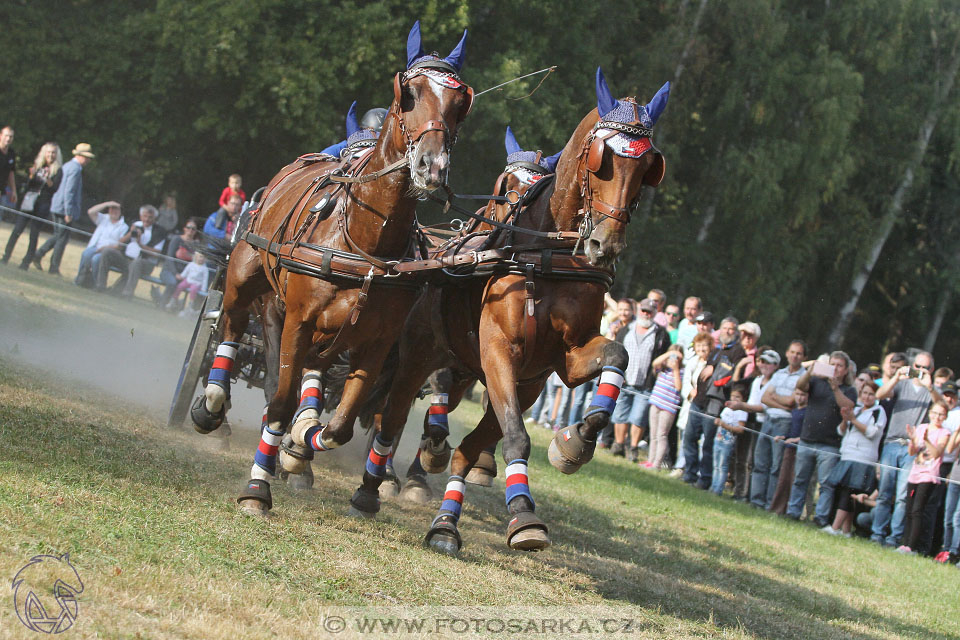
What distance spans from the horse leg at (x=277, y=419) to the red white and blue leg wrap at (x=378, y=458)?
2.38 feet

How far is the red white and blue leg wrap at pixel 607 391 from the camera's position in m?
5.59

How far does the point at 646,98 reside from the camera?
2625 cm

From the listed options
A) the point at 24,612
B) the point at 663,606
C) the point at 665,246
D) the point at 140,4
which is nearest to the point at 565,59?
the point at 665,246

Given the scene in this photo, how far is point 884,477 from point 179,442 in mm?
7506

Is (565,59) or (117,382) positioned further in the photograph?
(565,59)

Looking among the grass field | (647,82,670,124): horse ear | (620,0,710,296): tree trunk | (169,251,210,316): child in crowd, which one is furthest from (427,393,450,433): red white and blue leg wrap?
(620,0,710,296): tree trunk

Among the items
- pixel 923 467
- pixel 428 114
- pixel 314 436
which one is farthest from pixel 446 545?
pixel 923 467

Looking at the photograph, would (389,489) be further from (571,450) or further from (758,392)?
(758,392)

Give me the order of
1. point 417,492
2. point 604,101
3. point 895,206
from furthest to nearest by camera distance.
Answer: point 895,206, point 417,492, point 604,101

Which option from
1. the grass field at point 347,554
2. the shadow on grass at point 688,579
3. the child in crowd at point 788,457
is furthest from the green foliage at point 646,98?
the shadow on grass at point 688,579

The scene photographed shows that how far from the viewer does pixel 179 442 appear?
809 centimetres

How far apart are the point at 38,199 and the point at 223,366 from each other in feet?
38.5

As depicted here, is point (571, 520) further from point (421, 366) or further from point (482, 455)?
point (421, 366)

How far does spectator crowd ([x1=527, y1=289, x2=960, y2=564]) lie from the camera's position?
36.0ft
